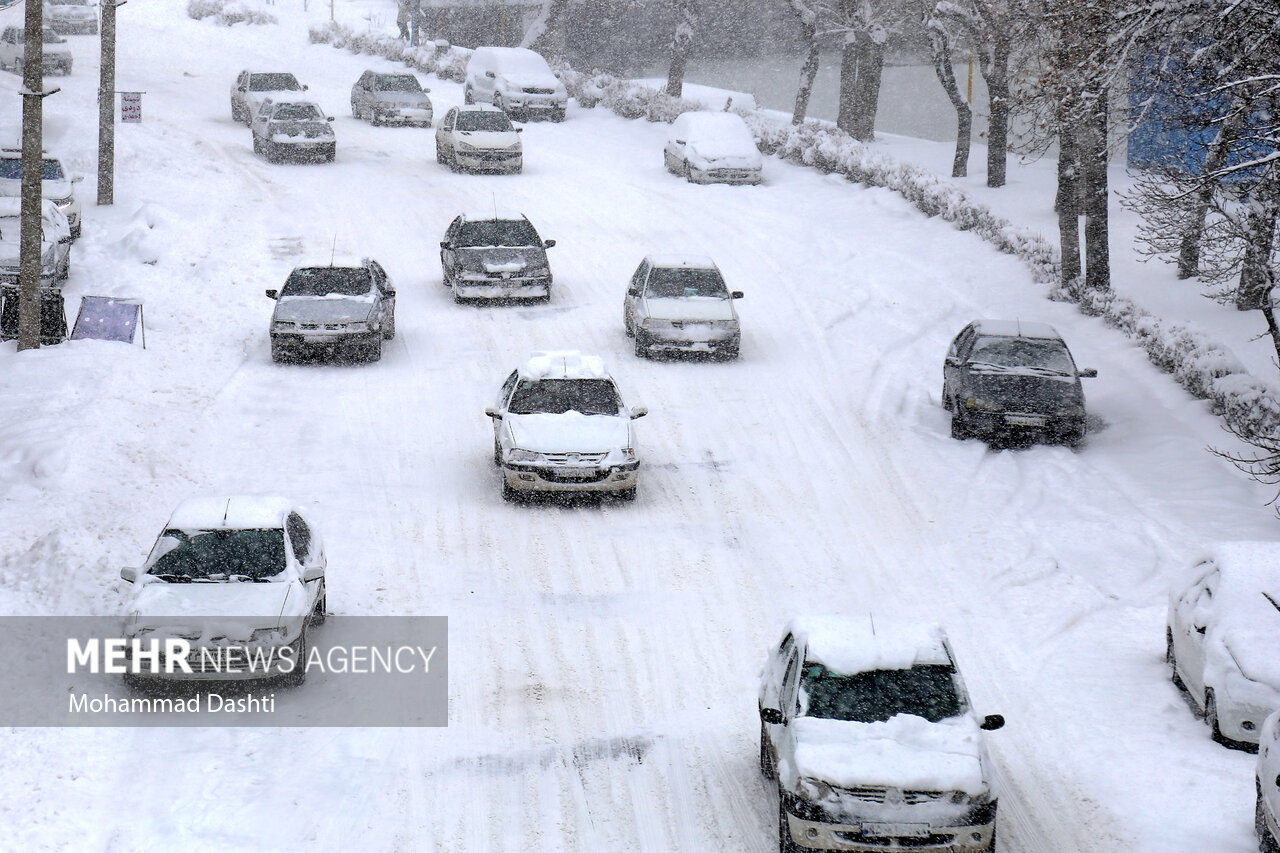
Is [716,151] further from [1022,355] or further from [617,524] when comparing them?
[617,524]

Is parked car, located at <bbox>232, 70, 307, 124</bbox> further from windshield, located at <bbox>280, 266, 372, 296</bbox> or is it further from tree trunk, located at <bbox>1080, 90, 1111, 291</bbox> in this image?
tree trunk, located at <bbox>1080, 90, 1111, 291</bbox>

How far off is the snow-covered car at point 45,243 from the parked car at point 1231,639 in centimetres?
1961

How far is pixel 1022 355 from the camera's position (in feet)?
68.7

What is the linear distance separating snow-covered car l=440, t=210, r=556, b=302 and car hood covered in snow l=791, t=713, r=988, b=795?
16995 millimetres

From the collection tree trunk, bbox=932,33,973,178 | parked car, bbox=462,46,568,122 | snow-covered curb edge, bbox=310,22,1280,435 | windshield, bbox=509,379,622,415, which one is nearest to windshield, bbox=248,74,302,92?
parked car, bbox=462,46,568,122

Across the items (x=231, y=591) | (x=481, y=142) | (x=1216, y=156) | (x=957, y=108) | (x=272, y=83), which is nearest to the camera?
(x=231, y=591)

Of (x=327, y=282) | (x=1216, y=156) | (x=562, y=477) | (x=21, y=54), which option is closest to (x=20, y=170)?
(x=327, y=282)

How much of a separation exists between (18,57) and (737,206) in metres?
26.6

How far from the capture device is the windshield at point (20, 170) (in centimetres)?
2936

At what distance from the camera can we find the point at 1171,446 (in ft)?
65.0

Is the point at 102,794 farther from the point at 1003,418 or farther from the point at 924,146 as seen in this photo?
the point at 924,146

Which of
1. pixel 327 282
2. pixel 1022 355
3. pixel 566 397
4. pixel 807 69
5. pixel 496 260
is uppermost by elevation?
pixel 807 69

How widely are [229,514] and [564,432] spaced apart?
5077mm

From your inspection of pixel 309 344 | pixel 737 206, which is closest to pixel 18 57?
pixel 737 206
